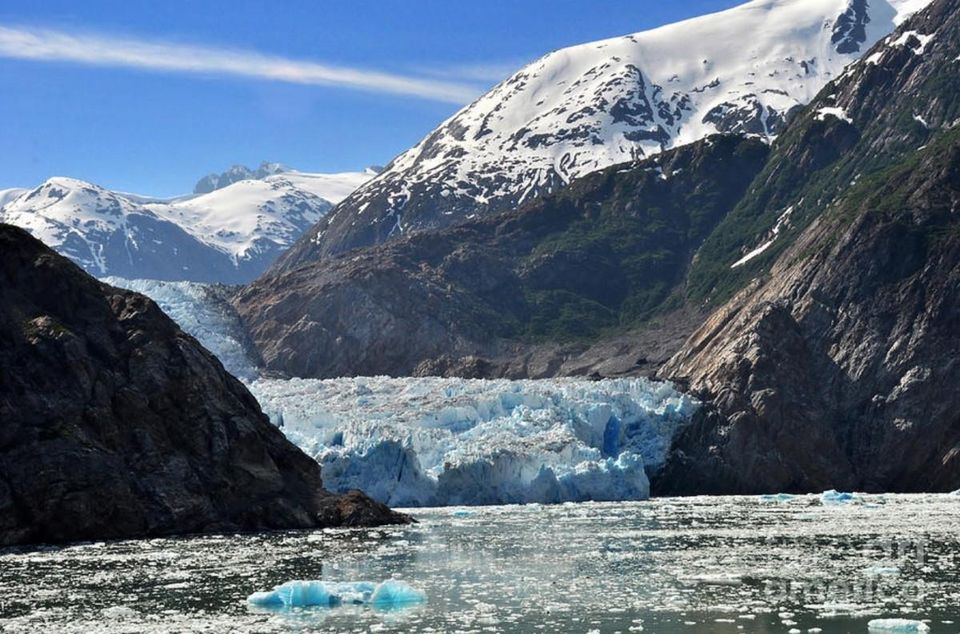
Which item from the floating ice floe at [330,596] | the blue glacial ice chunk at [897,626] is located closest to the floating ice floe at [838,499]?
the floating ice floe at [330,596]

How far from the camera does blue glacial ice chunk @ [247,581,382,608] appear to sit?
44656 millimetres

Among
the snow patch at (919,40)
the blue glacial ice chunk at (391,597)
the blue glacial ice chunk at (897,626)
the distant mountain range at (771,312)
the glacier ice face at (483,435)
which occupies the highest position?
the snow patch at (919,40)

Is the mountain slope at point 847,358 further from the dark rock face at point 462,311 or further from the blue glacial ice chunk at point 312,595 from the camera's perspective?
the blue glacial ice chunk at point 312,595

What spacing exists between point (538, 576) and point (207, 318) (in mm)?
123936

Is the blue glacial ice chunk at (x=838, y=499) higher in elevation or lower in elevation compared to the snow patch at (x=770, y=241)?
lower

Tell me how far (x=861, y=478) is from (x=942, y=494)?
31.5ft

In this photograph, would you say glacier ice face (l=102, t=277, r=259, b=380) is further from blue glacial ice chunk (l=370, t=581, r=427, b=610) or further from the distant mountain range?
blue glacial ice chunk (l=370, t=581, r=427, b=610)

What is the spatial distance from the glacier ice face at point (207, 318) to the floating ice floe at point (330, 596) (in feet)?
358

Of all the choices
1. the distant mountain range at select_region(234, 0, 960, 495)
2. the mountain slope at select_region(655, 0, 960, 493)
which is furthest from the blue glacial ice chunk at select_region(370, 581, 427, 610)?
the mountain slope at select_region(655, 0, 960, 493)

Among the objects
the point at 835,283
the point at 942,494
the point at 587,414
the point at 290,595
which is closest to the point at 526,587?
the point at 290,595

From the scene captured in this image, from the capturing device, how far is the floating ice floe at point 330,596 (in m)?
44.7

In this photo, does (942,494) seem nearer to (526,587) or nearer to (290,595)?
(526,587)

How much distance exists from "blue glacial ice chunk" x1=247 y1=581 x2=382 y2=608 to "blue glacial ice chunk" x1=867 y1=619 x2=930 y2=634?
1496 cm

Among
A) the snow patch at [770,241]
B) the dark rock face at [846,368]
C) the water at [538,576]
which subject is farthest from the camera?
the snow patch at [770,241]
